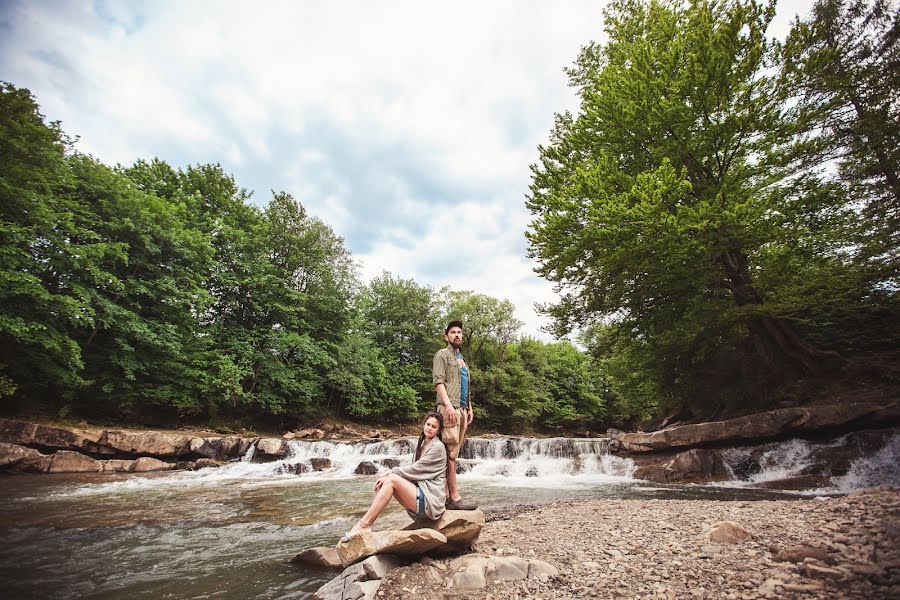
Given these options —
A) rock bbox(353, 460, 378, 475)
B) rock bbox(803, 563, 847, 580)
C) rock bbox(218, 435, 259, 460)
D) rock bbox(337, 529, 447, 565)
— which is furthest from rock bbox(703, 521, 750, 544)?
rock bbox(218, 435, 259, 460)

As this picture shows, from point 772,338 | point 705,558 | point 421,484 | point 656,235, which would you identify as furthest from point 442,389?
point 772,338

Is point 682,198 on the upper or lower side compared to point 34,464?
upper

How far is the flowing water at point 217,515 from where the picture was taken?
4.18m

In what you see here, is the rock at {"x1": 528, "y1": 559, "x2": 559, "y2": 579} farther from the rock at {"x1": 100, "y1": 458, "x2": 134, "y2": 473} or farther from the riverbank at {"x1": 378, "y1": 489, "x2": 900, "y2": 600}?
the rock at {"x1": 100, "y1": 458, "x2": 134, "y2": 473}

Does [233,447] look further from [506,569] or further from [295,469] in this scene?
[506,569]

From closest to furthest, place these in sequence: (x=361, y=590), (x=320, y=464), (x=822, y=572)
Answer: (x=822, y=572)
(x=361, y=590)
(x=320, y=464)

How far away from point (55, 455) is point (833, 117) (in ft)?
84.8

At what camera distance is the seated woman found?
3.82 metres

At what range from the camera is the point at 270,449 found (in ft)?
52.0

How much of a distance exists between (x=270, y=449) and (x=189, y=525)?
10.1 m

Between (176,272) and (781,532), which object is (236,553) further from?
(176,272)

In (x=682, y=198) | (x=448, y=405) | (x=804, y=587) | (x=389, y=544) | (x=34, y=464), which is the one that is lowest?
(x=34, y=464)

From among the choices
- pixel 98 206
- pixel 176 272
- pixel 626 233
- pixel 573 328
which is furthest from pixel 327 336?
pixel 626 233

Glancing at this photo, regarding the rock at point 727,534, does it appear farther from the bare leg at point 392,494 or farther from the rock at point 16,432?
the rock at point 16,432
